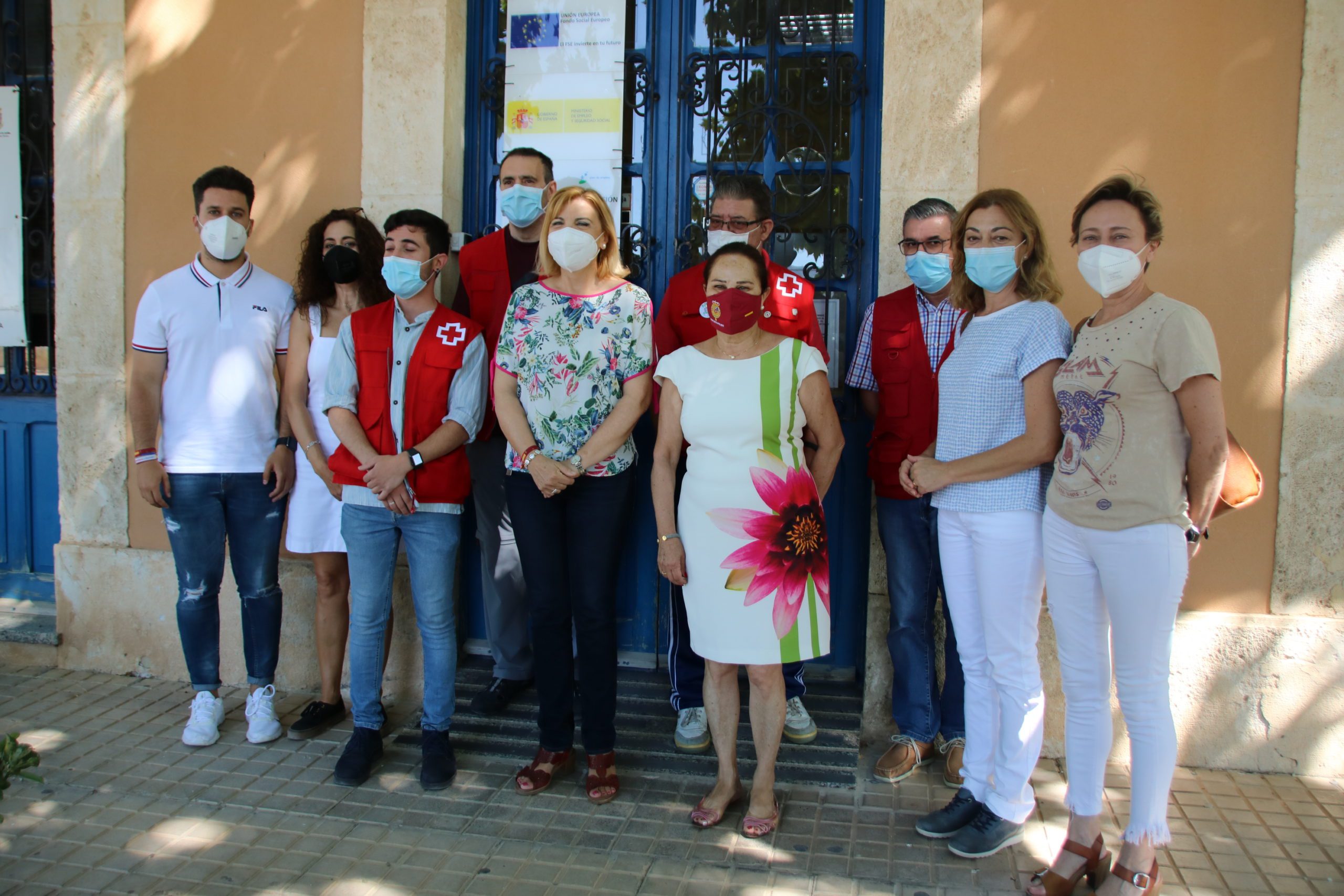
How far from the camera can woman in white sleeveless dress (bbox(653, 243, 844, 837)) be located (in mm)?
2951

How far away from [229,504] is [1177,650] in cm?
392

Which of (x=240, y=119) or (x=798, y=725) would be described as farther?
(x=240, y=119)

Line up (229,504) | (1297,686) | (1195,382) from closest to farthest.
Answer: (1195,382)
(1297,686)
(229,504)

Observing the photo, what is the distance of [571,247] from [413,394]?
0.83 meters

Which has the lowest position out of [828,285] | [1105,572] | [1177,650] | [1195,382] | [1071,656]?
[1177,650]

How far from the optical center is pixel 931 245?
11.2 feet

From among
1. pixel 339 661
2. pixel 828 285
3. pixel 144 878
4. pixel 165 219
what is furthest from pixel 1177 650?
pixel 165 219

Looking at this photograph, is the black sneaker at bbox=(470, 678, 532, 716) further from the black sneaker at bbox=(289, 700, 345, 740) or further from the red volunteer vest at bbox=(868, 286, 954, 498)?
the red volunteer vest at bbox=(868, 286, 954, 498)

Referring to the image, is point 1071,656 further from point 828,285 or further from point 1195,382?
point 828,285

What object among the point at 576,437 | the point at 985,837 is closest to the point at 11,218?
the point at 576,437

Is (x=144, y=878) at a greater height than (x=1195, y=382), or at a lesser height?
lesser

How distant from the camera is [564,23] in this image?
4.31m

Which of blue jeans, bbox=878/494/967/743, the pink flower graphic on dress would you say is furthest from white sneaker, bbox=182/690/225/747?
blue jeans, bbox=878/494/967/743

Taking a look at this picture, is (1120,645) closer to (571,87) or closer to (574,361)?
(574,361)
